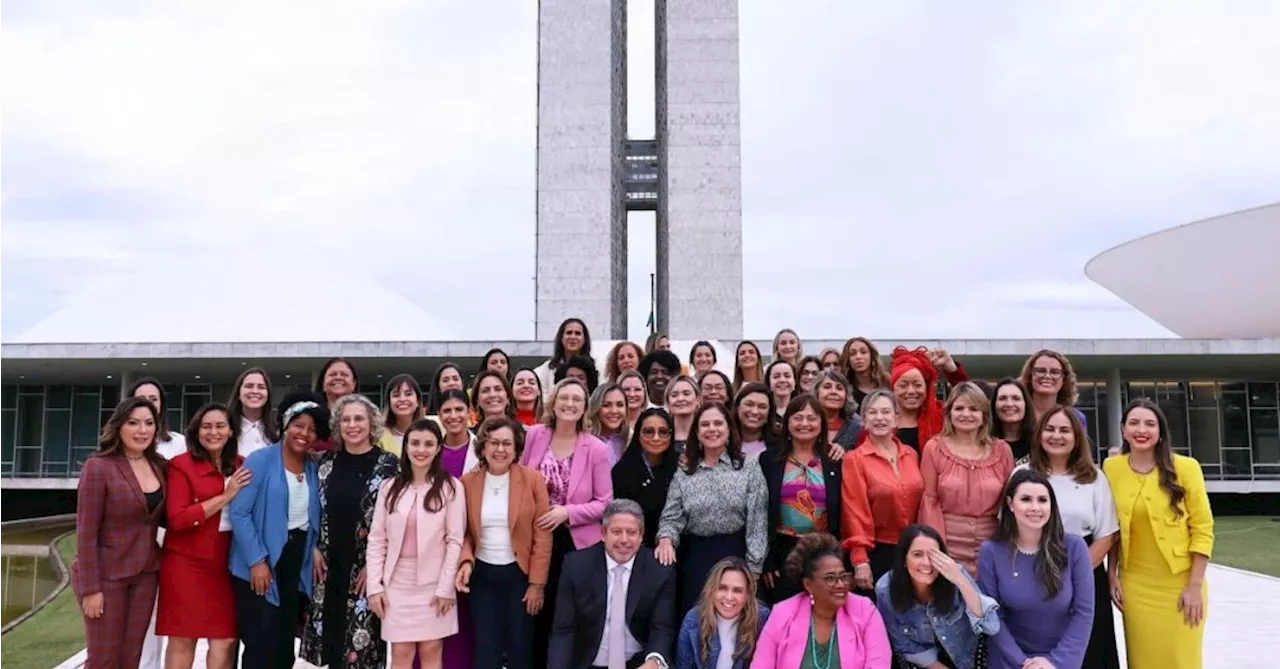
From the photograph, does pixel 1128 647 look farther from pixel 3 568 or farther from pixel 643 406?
pixel 3 568

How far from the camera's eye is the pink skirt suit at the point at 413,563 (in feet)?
14.5

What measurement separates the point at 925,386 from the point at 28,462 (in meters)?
24.0

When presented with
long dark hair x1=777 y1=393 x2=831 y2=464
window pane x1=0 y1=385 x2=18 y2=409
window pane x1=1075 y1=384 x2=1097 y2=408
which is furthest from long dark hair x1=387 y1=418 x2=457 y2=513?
window pane x1=0 y1=385 x2=18 y2=409

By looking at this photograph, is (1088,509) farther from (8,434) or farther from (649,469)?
(8,434)

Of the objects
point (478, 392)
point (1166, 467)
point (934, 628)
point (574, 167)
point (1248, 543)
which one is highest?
point (574, 167)

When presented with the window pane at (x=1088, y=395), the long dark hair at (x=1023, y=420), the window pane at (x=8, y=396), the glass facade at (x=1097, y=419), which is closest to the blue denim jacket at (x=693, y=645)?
the long dark hair at (x=1023, y=420)

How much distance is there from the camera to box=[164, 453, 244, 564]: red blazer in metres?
4.55

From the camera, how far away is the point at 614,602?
4422mm

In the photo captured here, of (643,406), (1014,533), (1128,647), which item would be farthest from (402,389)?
(1128,647)

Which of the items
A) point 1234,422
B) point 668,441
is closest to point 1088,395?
point 1234,422

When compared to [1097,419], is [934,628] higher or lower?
lower

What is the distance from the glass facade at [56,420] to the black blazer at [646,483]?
19478mm

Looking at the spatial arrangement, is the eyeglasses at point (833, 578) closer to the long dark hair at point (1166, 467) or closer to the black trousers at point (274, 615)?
the long dark hair at point (1166, 467)

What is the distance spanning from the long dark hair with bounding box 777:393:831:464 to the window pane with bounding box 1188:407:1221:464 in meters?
20.7
